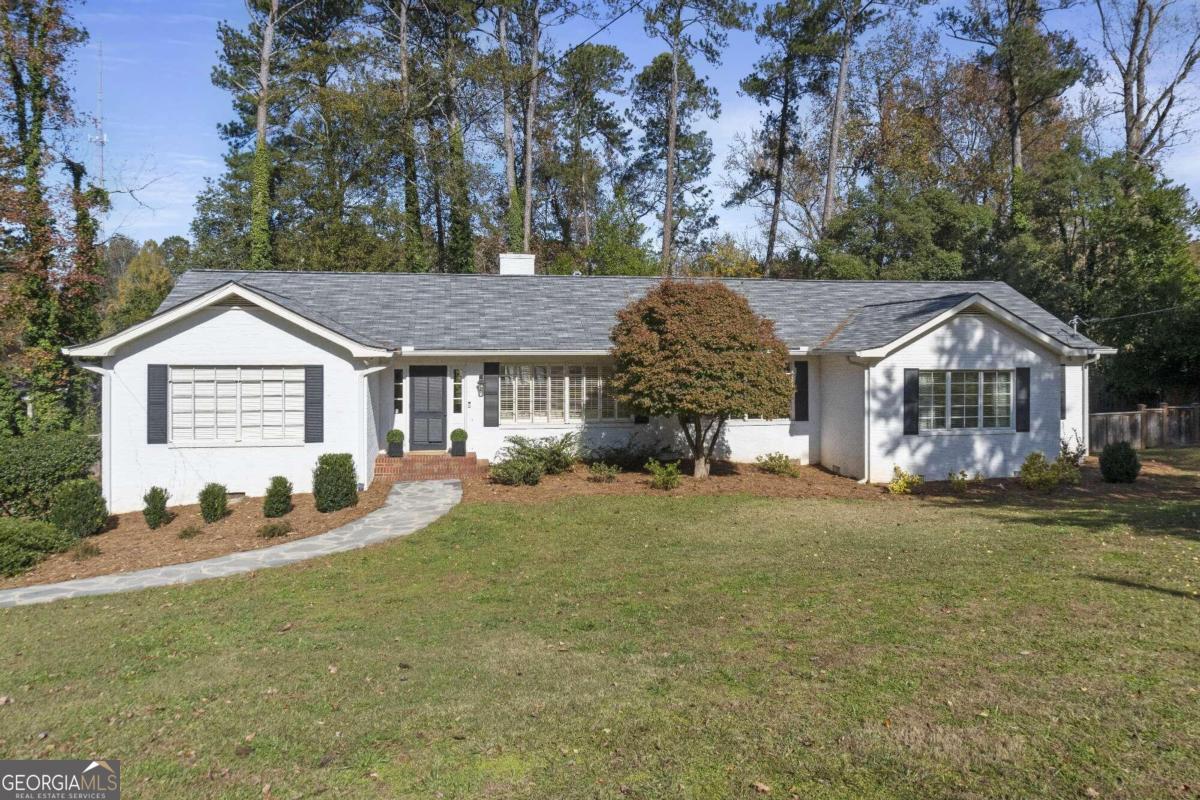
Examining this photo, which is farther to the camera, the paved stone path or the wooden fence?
the wooden fence

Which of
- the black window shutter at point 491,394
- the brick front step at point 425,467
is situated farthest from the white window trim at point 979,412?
the brick front step at point 425,467

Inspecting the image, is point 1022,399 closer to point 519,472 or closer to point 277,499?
point 519,472

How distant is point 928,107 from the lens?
112ft

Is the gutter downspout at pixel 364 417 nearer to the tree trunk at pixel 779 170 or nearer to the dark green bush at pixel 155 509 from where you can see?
the dark green bush at pixel 155 509

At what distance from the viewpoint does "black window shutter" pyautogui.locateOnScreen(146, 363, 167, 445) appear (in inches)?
525

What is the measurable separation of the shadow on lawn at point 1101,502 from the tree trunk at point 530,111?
882 inches

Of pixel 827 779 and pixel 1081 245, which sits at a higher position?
pixel 1081 245

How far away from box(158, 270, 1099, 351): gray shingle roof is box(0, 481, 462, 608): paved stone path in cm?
360

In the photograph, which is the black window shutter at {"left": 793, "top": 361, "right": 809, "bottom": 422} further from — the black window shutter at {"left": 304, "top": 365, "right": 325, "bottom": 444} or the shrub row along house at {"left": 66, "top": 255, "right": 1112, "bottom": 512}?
the black window shutter at {"left": 304, "top": 365, "right": 325, "bottom": 444}

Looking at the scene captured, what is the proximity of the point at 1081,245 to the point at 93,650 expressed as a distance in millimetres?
31303

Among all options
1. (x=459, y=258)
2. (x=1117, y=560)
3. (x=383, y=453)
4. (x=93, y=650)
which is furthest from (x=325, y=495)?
(x=459, y=258)

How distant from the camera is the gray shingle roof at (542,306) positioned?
1652cm

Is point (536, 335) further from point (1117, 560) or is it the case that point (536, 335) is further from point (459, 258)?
point (459, 258)

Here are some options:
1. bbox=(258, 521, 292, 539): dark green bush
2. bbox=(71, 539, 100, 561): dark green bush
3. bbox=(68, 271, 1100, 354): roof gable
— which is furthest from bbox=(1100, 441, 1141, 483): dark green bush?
bbox=(71, 539, 100, 561): dark green bush
